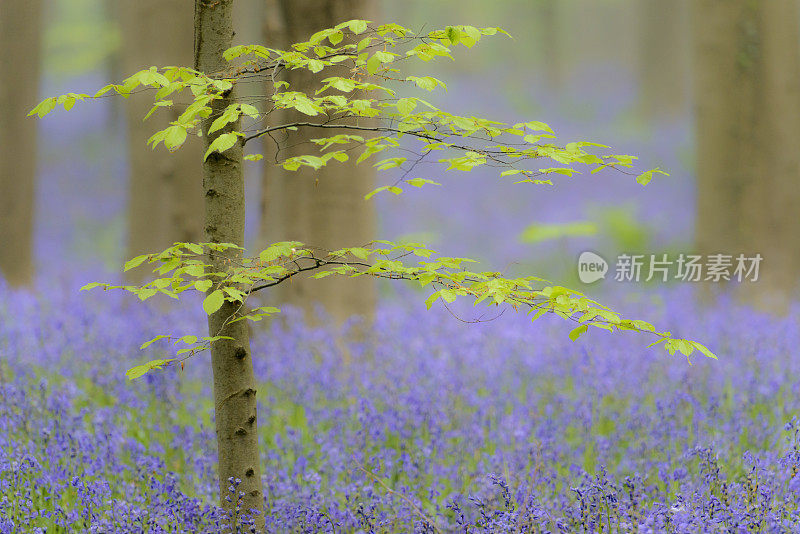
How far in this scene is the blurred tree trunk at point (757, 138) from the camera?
6.19 m

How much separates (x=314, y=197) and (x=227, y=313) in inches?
97.2

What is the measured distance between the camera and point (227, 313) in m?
2.53

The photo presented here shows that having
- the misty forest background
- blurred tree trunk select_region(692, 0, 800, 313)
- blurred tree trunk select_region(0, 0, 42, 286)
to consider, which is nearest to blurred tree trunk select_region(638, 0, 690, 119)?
the misty forest background

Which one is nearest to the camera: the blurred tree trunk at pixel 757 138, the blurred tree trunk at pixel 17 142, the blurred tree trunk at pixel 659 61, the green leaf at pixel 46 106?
the green leaf at pixel 46 106

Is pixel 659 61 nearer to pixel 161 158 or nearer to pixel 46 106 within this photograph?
pixel 161 158

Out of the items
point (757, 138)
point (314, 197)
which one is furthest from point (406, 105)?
point (757, 138)

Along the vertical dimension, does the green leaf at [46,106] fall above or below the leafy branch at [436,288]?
above

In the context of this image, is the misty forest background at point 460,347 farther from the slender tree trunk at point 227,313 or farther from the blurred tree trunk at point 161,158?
the slender tree trunk at point 227,313

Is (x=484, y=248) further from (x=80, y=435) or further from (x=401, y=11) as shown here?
(x=401, y=11)

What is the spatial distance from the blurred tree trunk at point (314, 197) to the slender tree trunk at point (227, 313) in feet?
6.47

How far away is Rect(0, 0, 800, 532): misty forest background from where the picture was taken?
2.97 metres

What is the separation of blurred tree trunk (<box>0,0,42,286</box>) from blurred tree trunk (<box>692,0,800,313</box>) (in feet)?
22.4

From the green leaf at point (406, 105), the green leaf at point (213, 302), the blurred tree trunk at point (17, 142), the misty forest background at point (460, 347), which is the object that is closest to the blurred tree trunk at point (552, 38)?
the misty forest background at point (460, 347)

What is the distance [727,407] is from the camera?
4.06m
